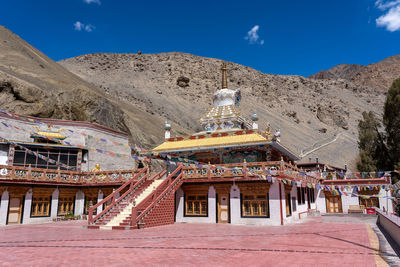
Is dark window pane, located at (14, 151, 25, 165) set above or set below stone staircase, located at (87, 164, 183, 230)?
above

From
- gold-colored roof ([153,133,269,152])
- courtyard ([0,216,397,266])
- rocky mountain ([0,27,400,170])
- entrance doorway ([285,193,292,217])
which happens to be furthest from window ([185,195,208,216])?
rocky mountain ([0,27,400,170])

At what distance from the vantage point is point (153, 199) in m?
19.7

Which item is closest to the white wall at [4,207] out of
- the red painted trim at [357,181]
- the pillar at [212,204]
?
the pillar at [212,204]

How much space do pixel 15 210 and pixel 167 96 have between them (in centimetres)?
8323

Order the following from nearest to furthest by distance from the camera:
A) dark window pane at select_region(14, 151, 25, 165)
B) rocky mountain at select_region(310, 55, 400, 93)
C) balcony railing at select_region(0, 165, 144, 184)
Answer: balcony railing at select_region(0, 165, 144, 184), dark window pane at select_region(14, 151, 25, 165), rocky mountain at select_region(310, 55, 400, 93)

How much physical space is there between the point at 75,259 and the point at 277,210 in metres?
13.6

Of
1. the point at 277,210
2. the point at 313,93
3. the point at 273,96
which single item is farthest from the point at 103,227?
the point at 313,93

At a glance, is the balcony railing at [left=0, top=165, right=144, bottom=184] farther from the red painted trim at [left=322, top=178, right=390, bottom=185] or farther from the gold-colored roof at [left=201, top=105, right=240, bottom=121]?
the red painted trim at [left=322, top=178, right=390, bottom=185]

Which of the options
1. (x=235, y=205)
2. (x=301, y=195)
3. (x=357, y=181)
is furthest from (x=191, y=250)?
(x=357, y=181)

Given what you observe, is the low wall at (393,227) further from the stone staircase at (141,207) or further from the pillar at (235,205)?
the stone staircase at (141,207)

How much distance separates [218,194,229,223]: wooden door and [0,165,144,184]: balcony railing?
22.6ft

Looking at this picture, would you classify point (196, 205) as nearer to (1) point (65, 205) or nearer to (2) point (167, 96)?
(1) point (65, 205)

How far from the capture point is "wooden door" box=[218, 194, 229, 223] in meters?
21.3

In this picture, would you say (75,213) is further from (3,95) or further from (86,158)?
(3,95)
